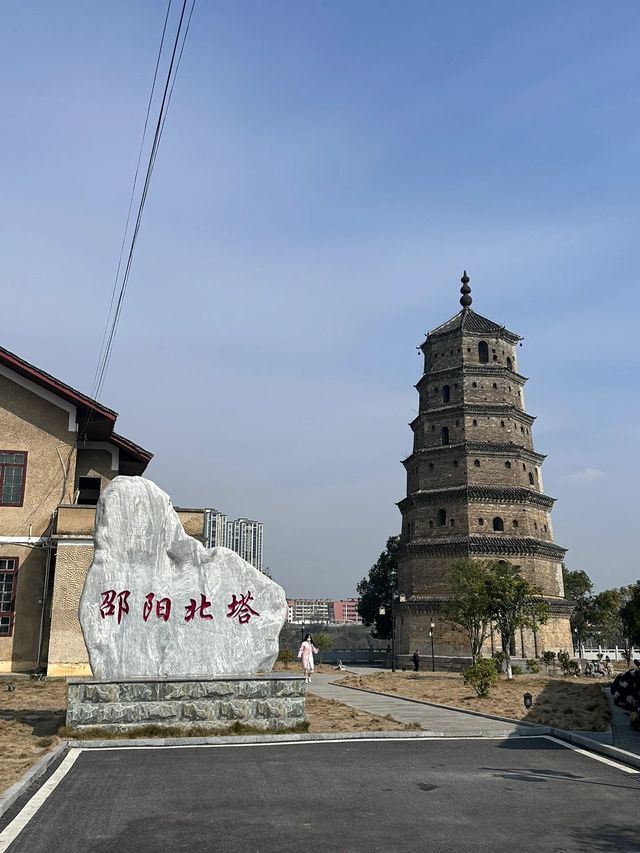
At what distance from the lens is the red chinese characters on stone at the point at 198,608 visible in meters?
12.6

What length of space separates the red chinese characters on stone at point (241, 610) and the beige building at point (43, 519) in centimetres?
857

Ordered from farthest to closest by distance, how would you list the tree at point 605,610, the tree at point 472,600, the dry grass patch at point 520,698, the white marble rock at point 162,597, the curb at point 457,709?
the tree at point 605,610 → the tree at point 472,600 → the dry grass patch at point 520,698 → the curb at point 457,709 → the white marble rock at point 162,597

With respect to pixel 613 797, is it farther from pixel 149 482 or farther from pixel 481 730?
pixel 149 482

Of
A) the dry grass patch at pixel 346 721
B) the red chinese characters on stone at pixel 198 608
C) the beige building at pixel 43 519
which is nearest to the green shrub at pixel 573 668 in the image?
the beige building at pixel 43 519

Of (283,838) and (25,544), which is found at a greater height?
(25,544)

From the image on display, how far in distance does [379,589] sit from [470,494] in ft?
71.6

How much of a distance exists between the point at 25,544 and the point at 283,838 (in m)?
16.6

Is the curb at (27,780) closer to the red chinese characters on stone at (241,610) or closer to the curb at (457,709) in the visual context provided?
the red chinese characters on stone at (241,610)

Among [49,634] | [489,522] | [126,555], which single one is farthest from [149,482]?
[489,522]

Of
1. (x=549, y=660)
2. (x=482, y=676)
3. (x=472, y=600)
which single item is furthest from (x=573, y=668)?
(x=482, y=676)

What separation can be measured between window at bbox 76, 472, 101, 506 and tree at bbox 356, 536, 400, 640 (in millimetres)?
35672

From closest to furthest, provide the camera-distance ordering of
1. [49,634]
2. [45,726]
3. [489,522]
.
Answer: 1. [45,726]
2. [49,634]
3. [489,522]

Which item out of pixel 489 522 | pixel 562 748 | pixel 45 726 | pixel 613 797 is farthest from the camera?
pixel 489 522

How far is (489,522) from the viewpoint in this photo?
3972 centimetres
